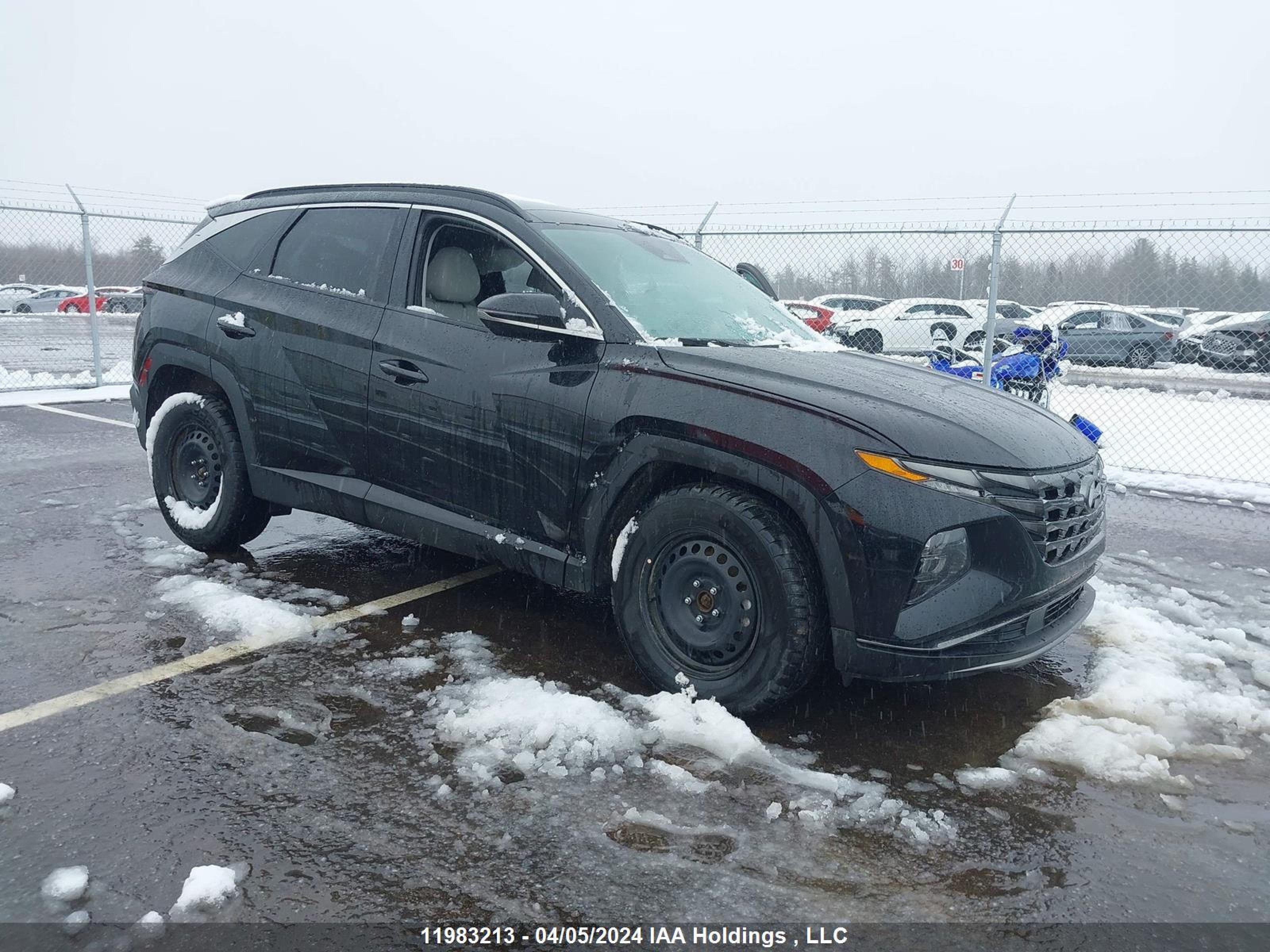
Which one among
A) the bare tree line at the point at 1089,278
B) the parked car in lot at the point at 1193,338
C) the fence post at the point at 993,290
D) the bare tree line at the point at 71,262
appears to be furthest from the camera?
the parked car in lot at the point at 1193,338

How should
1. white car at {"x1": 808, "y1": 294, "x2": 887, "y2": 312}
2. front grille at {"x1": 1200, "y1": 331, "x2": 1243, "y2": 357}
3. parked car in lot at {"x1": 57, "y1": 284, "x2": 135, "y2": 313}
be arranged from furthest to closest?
parked car in lot at {"x1": 57, "y1": 284, "x2": 135, "y2": 313}
white car at {"x1": 808, "y1": 294, "x2": 887, "y2": 312}
front grille at {"x1": 1200, "y1": 331, "x2": 1243, "y2": 357}

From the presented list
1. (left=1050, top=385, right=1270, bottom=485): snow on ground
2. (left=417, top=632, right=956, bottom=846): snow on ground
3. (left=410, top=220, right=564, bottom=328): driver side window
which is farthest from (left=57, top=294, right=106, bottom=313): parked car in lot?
(left=417, top=632, right=956, bottom=846): snow on ground

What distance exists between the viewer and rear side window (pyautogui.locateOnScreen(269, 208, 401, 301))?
4246 mm

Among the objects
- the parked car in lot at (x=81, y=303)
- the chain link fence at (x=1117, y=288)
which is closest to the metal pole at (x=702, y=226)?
the chain link fence at (x=1117, y=288)

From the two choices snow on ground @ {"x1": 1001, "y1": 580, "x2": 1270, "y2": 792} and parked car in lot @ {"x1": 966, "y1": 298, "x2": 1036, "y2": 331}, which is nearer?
snow on ground @ {"x1": 1001, "y1": 580, "x2": 1270, "y2": 792}

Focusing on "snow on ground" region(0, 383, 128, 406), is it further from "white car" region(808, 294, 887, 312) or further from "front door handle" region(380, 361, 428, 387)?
"white car" region(808, 294, 887, 312)

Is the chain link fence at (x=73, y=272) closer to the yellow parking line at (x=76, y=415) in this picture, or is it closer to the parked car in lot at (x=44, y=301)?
the yellow parking line at (x=76, y=415)

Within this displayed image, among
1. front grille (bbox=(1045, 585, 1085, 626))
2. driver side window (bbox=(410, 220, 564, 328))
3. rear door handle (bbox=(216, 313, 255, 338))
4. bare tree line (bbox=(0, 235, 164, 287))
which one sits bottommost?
front grille (bbox=(1045, 585, 1085, 626))

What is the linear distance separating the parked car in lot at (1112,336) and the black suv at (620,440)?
19073 millimetres

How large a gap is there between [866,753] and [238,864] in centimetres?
188

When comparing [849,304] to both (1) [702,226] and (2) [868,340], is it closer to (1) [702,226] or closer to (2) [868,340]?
(2) [868,340]

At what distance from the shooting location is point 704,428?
3221 millimetres

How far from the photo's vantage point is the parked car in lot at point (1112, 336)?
840 inches

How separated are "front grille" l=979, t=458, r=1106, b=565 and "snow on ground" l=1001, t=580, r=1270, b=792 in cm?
59
